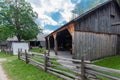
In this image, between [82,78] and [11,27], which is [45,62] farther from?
[11,27]

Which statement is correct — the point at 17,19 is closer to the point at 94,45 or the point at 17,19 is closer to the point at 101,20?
the point at 101,20

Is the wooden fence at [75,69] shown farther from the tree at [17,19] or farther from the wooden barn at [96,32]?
the tree at [17,19]

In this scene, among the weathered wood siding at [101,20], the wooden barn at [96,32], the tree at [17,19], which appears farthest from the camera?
the tree at [17,19]

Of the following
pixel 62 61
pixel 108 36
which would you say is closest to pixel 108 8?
pixel 108 36

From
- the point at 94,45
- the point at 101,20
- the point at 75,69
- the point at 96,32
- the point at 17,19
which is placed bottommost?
the point at 75,69

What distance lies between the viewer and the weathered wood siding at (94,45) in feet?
48.1

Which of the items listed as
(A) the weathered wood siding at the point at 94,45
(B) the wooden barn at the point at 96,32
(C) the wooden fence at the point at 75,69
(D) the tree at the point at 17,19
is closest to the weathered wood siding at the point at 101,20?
(B) the wooden barn at the point at 96,32

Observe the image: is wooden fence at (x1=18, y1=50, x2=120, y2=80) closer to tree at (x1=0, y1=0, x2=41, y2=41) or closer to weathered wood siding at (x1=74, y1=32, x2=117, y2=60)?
weathered wood siding at (x1=74, y1=32, x2=117, y2=60)

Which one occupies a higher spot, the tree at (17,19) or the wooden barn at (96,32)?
the tree at (17,19)

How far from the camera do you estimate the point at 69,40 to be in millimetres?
26422

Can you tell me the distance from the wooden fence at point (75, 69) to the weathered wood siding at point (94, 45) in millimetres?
3896

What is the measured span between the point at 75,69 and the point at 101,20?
32.6 feet

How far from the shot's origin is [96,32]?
1609 cm

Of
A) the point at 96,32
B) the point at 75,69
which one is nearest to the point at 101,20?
the point at 96,32
